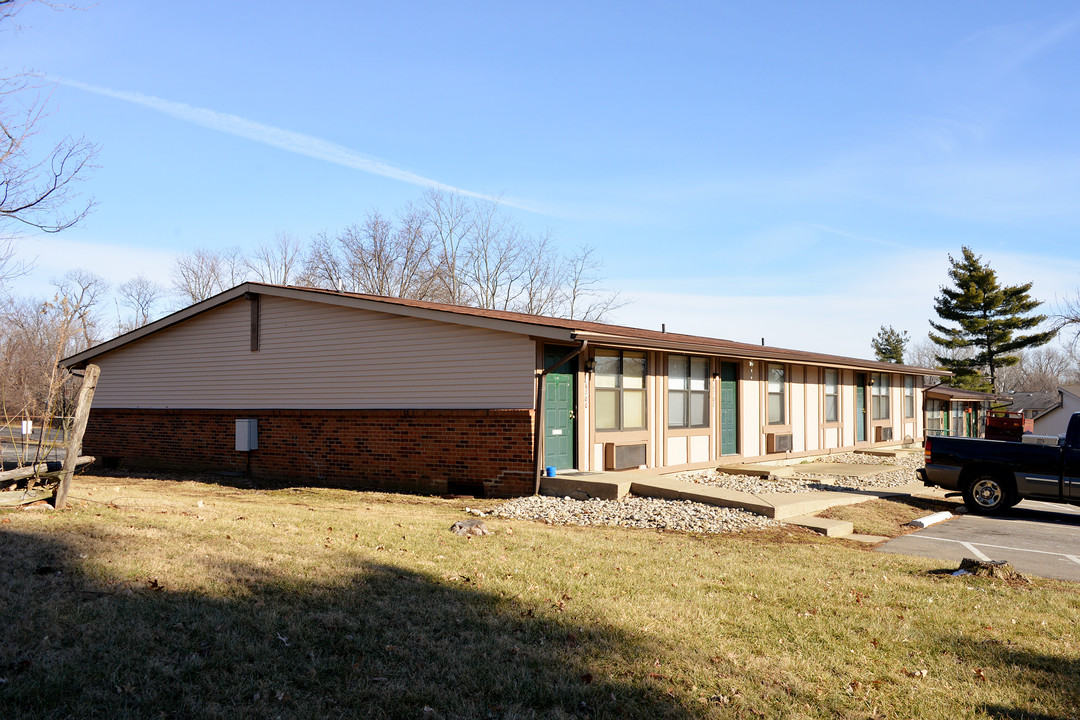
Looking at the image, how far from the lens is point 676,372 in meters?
16.3

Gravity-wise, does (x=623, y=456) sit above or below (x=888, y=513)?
above

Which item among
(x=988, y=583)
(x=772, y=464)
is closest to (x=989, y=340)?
(x=772, y=464)

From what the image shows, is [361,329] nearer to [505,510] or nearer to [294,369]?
[294,369]

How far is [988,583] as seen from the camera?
719 cm

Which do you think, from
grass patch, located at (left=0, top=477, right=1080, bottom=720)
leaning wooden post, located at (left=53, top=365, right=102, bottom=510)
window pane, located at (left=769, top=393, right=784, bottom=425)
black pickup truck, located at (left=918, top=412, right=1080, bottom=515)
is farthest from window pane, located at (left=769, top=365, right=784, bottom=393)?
leaning wooden post, located at (left=53, top=365, right=102, bottom=510)

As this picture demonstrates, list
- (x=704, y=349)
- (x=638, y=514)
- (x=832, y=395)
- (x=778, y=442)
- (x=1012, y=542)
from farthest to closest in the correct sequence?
1. (x=832, y=395)
2. (x=778, y=442)
3. (x=704, y=349)
4. (x=638, y=514)
5. (x=1012, y=542)

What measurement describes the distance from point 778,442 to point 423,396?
9.76 meters

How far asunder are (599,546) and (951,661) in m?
3.99

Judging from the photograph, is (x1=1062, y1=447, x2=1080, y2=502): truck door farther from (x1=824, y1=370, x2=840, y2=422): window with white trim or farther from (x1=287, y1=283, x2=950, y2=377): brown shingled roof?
(x1=824, y1=370, x2=840, y2=422): window with white trim

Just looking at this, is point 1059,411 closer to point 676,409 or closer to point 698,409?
point 698,409

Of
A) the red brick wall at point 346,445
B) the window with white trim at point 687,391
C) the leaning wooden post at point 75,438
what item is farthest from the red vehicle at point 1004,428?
the leaning wooden post at point 75,438

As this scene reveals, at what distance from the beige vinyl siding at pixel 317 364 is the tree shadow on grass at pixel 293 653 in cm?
768

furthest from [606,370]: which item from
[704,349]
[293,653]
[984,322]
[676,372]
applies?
[984,322]

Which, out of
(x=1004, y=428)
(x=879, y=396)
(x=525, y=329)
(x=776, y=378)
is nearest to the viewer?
(x=525, y=329)
